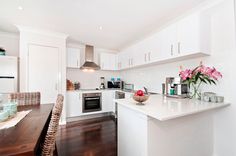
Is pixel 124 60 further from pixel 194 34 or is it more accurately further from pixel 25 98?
pixel 25 98

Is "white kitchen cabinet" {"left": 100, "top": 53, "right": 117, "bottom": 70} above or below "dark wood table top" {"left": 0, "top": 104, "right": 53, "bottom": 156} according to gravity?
above

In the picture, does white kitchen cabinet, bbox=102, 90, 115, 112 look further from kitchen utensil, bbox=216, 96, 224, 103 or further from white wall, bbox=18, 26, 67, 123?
kitchen utensil, bbox=216, 96, 224, 103

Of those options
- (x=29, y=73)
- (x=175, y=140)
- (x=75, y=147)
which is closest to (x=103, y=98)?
(x=75, y=147)

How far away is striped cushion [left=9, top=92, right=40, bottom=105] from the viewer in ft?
5.69

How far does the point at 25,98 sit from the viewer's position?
1772 millimetres

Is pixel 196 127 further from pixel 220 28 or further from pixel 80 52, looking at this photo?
pixel 80 52

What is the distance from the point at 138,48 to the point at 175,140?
227cm

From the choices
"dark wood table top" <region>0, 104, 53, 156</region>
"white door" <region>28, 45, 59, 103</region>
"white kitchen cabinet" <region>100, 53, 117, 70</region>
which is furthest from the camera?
"white kitchen cabinet" <region>100, 53, 117, 70</region>

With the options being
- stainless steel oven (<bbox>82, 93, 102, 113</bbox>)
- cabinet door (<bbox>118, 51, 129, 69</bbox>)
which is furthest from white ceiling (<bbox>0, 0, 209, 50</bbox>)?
stainless steel oven (<bbox>82, 93, 102, 113</bbox>)

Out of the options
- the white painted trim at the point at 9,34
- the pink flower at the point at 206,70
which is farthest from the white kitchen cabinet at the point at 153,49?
the white painted trim at the point at 9,34

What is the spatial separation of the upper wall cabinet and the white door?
242 centimetres

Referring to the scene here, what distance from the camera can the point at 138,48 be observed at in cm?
287

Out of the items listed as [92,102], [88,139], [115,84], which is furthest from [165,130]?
[115,84]

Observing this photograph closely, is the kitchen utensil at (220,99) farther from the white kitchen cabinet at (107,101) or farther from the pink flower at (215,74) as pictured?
the white kitchen cabinet at (107,101)
